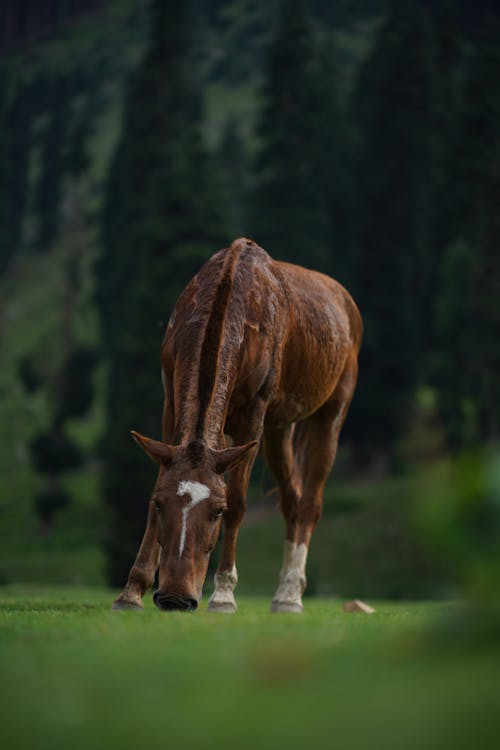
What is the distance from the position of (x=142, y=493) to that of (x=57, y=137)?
88.1 m

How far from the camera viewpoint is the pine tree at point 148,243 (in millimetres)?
34594

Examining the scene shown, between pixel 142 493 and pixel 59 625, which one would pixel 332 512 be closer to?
pixel 142 493

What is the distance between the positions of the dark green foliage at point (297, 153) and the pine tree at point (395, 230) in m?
1.72

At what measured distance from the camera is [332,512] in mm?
46781

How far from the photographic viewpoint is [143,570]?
10.6m

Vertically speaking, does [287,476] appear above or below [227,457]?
below

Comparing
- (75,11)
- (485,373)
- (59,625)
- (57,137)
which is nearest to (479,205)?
(485,373)

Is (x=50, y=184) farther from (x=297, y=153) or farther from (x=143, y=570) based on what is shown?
(x=143, y=570)

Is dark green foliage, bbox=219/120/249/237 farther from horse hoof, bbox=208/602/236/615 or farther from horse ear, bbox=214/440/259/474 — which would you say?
horse ear, bbox=214/440/259/474

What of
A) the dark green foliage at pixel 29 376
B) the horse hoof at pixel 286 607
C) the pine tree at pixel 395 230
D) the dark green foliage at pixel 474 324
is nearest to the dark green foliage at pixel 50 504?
the pine tree at pixel 395 230

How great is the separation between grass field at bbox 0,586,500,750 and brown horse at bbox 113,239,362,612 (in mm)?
2864

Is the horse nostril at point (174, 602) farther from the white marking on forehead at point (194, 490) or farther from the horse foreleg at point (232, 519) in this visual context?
the horse foreleg at point (232, 519)

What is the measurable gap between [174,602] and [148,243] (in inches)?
1302

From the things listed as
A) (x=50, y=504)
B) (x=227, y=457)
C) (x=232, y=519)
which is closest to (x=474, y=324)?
(x=50, y=504)
